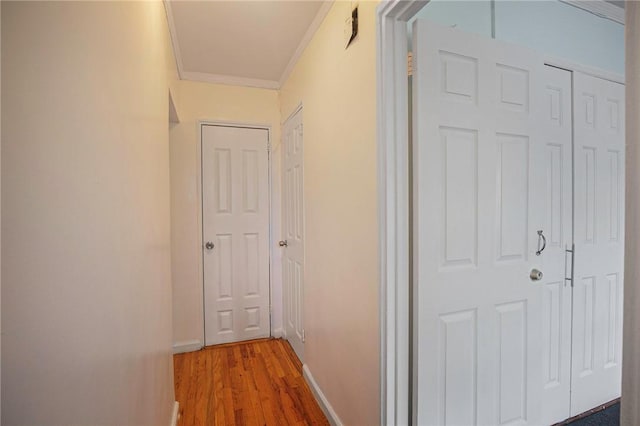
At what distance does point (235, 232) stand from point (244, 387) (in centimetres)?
130

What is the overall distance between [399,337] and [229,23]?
2116mm

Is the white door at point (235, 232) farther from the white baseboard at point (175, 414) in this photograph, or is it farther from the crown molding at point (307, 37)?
the white baseboard at point (175, 414)

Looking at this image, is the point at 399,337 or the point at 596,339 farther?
the point at 596,339

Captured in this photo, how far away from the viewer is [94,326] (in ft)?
2.10

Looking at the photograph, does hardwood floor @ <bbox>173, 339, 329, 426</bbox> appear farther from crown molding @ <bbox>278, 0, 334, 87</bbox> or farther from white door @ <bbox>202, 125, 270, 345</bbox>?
crown molding @ <bbox>278, 0, 334, 87</bbox>

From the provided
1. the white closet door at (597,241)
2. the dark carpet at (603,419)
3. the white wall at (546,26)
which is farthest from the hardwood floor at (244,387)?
the white wall at (546,26)

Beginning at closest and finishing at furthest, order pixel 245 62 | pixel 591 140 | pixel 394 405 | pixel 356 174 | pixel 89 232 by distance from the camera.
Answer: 1. pixel 89 232
2. pixel 394 405
3. pixel 356 174
4. pixel 591 140
5. pixel 245 62

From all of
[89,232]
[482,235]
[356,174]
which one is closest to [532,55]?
[482,235]

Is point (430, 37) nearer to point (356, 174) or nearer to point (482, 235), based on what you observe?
point (356, 174)

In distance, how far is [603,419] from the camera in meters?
1.71

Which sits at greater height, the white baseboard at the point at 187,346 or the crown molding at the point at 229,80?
the crown molding at the point at 229,80

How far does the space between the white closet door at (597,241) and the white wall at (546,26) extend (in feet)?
0.75

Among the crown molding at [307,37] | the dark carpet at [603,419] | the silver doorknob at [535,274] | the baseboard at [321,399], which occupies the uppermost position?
the crown molding at [307,37]

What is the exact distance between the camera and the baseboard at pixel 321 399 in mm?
1667
